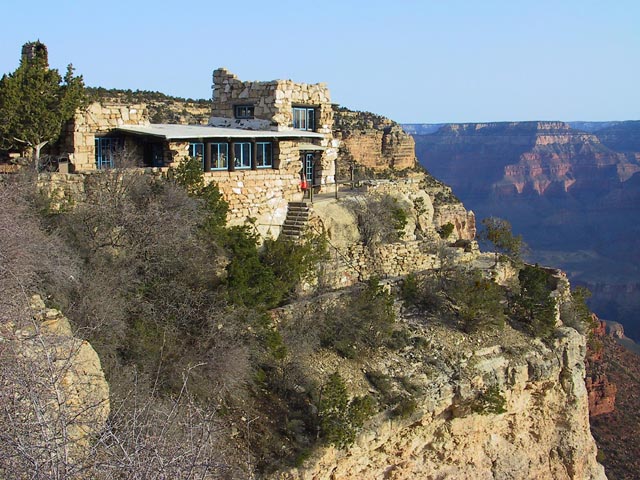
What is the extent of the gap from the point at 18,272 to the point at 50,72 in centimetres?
818

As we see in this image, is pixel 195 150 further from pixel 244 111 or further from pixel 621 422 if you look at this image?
pixel 621 422

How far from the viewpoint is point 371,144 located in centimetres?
5141

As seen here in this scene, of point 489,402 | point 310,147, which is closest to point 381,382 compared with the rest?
point 489,402

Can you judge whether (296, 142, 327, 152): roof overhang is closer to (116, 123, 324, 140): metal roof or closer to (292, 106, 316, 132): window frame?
(292, 106, 316, 132): window frame

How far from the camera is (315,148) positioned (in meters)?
22.9

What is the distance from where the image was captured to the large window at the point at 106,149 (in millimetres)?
18641

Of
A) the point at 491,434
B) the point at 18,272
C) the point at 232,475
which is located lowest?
the point at 491,434

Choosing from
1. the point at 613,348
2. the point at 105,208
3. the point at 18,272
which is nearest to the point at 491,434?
the point at 105,208

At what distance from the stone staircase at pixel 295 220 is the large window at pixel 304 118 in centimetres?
404

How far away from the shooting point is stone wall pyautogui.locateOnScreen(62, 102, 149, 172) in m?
18.1

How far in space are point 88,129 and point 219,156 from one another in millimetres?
3135

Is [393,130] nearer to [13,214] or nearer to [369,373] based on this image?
[369,373]

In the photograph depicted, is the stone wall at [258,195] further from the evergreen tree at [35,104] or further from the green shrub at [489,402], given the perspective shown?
the green shrub at [489,402]

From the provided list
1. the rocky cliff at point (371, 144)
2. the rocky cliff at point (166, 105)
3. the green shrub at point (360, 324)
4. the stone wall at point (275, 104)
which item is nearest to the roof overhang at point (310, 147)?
the stone wall at point (275, 104)
